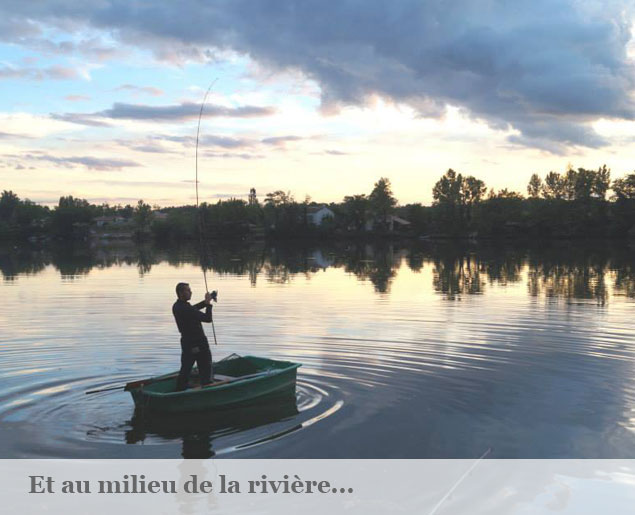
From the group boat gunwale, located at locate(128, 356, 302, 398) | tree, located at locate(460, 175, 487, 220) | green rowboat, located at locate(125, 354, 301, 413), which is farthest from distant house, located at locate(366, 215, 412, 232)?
boat gunwale, located at locate(128, 356, 302, 398)

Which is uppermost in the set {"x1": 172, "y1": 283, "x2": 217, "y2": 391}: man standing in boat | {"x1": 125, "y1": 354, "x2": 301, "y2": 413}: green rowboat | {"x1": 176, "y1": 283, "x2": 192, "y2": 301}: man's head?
{"x1": 176, "y1": 283, "x2": 192, "y2": 301}: man's head

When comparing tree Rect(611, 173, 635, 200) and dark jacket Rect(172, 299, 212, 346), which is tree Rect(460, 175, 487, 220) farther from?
dark jacket Rect(172, 299, 212, 346)

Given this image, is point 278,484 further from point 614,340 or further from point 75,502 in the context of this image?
point 614,340

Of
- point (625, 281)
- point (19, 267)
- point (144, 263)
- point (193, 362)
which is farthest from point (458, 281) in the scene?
point (19, 267)

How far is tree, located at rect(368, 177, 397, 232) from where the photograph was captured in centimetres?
14698

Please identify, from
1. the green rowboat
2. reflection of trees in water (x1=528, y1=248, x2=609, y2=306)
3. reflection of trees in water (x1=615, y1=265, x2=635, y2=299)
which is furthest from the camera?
reflection of trees in water (x1=615, y1=265, x2=635, y2=299)

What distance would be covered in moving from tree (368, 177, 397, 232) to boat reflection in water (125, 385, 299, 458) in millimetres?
136901

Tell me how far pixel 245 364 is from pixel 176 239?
460 ft

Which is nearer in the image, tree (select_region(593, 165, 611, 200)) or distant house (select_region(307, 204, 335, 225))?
tree (select_region(593, 165, 611, 200))

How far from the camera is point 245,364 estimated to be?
1300 cm

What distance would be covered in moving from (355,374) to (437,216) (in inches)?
5305

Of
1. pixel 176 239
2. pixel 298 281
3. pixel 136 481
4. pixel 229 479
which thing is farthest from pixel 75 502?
pixel 176 239

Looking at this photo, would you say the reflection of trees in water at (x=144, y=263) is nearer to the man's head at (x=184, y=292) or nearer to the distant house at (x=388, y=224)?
the man's head at (x=184, y=292)

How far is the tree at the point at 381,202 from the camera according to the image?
147 meters
